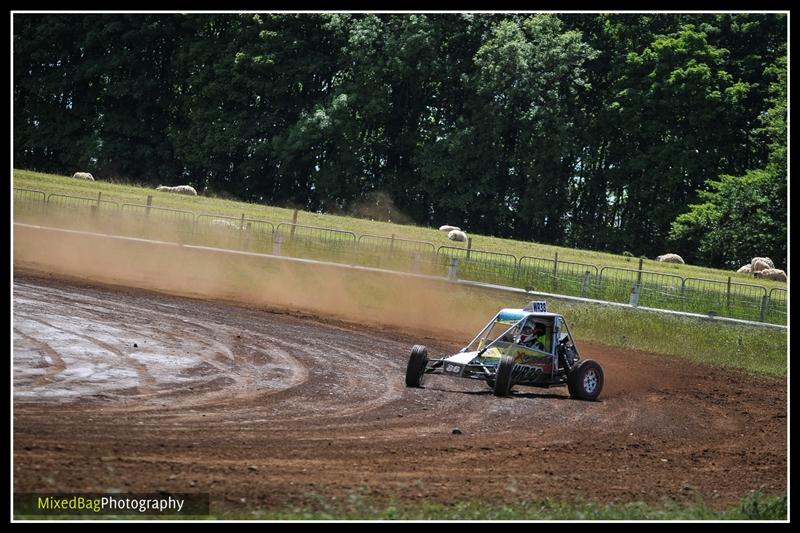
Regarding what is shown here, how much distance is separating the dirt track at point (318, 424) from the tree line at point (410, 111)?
38.2 metres

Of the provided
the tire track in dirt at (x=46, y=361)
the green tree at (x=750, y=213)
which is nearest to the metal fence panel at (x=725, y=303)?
the green tree at (x=750, y=213)

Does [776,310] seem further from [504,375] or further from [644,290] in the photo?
[504,375]

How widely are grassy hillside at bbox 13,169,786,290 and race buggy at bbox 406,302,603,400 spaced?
23.3 m

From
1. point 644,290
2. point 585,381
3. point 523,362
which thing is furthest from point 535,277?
point 523,362

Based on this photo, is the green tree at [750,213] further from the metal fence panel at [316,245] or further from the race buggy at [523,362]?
the race buggy at [523,362]

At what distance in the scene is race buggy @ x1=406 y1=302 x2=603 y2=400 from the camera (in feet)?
58.7

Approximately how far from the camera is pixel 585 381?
61.6 feet

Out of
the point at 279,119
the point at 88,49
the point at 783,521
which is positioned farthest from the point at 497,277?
the point at 88,49

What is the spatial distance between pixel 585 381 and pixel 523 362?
4.06 ft

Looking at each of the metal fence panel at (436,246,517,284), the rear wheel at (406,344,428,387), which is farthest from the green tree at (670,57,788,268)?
the rear wheel at (406,344,428,387)

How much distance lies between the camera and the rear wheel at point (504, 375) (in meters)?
17.6

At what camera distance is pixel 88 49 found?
199 ft

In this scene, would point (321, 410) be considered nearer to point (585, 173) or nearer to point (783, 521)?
point (783, 521)

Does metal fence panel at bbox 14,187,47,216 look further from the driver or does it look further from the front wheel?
the front wheel
